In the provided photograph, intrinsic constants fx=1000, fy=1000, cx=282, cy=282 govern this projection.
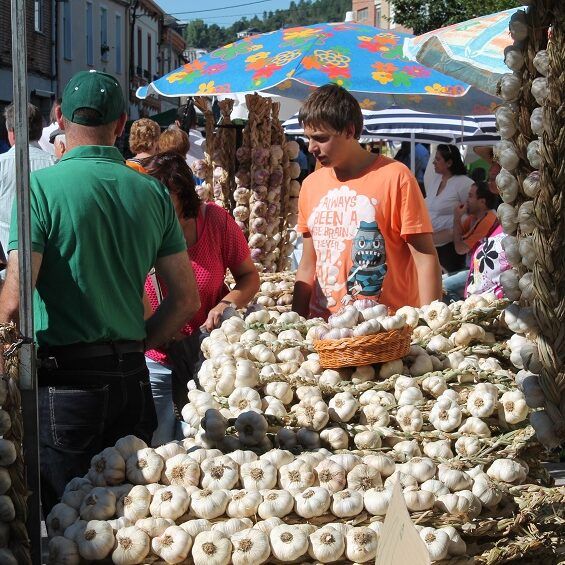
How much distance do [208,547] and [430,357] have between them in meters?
1.28

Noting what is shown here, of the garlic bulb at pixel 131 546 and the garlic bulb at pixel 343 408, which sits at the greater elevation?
Answer: the garlic bulb at pixel 131 546

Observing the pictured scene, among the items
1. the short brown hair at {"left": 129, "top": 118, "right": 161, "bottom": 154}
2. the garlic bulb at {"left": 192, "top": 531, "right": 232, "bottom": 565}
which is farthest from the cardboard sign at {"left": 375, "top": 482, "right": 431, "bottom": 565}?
the short brown hair at {"left": 129, "top": 118, "right": 161, "bottom": 154}

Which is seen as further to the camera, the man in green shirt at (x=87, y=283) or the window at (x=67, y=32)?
the window at (x=67, y=32)

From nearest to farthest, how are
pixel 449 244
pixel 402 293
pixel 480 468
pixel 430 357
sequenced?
pixel 480 468 → pixel 430 357 → pixel 402 293 → pixel 449 244

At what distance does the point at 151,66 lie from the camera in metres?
51.9

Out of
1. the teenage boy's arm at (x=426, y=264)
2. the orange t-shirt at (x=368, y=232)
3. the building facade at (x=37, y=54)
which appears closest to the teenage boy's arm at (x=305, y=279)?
the orange t-shirt at (x=368, y=232)

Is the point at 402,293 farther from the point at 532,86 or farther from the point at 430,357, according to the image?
the point at 532,86

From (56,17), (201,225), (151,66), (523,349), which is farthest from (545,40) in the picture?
(151,66)

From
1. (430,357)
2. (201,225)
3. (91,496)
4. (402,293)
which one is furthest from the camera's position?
(201,225)

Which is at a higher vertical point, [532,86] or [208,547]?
[532,86]

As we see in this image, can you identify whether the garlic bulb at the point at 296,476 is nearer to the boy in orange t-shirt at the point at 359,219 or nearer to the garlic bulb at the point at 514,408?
the garlic bulb at the point at 514,408

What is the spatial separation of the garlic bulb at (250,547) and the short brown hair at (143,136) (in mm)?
3794

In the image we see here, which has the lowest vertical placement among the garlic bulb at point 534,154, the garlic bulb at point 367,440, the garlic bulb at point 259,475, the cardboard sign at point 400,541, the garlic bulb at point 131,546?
the garlic bulb at point 367,440

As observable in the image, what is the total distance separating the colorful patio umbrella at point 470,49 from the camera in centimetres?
439
